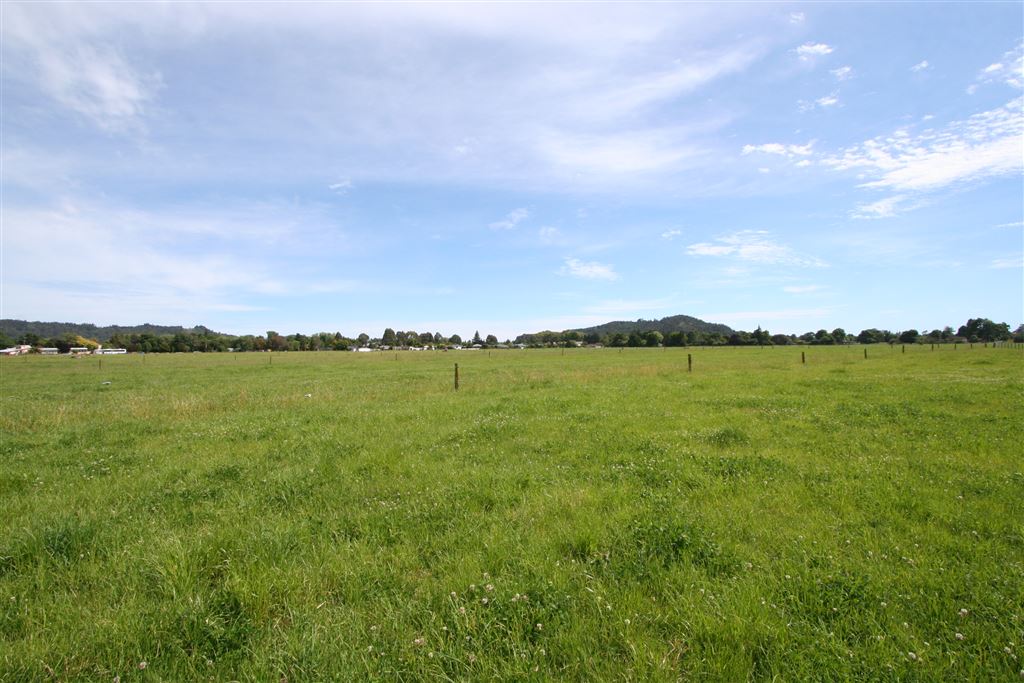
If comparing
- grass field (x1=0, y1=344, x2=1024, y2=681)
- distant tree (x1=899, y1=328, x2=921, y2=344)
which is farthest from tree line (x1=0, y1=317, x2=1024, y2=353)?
grass field (x1=0, y1=344, x2=1024, y2=681)

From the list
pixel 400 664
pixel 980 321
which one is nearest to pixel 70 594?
pixel 400 664

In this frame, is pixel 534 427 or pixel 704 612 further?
pixel 534 427

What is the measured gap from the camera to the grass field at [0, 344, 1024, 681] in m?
3.47

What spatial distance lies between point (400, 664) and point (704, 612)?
8.72 feet

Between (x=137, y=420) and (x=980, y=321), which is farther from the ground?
(x=980, y=321)

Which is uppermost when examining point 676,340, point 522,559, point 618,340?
point 618,340

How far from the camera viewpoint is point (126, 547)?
5.16m

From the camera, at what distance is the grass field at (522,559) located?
137 inches

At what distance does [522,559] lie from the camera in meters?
4.81

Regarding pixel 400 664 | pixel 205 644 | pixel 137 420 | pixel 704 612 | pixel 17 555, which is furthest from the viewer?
pixel 137 420

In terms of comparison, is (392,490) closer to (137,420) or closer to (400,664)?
(400,664)

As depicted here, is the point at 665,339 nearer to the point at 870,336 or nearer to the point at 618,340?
the point at 618,340

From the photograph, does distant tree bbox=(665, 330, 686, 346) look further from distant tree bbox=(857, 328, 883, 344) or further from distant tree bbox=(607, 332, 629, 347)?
distant tree bbox=(857, 328, 883, 344)

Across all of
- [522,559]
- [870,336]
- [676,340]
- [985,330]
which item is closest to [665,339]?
[676,340]
